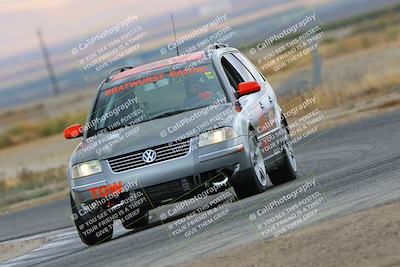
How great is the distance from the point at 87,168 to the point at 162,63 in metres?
2.00

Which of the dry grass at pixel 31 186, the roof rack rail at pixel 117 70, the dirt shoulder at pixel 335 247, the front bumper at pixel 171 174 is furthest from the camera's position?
the dry grass at pixel 31 186

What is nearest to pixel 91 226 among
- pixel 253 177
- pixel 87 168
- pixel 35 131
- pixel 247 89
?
pixel 87 168

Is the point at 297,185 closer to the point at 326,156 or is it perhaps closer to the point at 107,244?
the point at 107,244

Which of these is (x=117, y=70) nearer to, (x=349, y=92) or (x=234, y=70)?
(x=234, y=70)

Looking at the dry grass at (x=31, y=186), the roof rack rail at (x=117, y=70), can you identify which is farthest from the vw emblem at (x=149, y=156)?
the dry grass at (x=31, y=186)

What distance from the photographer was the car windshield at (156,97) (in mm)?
12586

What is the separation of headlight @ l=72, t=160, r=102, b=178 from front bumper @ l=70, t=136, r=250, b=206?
0.15 feet

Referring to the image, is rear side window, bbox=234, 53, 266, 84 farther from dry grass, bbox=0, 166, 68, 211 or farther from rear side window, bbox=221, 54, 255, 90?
dry grass, bbox=0, 166, 68, 211

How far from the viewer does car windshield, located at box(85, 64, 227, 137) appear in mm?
12586

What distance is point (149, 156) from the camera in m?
11.7

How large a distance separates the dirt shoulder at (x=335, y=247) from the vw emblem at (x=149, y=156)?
284 cm

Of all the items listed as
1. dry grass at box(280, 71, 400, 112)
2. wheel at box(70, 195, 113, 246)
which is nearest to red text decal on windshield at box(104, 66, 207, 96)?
wheel at box(70, 195, 113, 246)

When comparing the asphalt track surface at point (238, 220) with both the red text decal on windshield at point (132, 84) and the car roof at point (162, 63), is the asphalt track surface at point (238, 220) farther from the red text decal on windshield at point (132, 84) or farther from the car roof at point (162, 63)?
the car roof at point (162, 63)

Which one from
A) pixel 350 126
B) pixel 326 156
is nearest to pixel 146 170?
pixel 326 156
